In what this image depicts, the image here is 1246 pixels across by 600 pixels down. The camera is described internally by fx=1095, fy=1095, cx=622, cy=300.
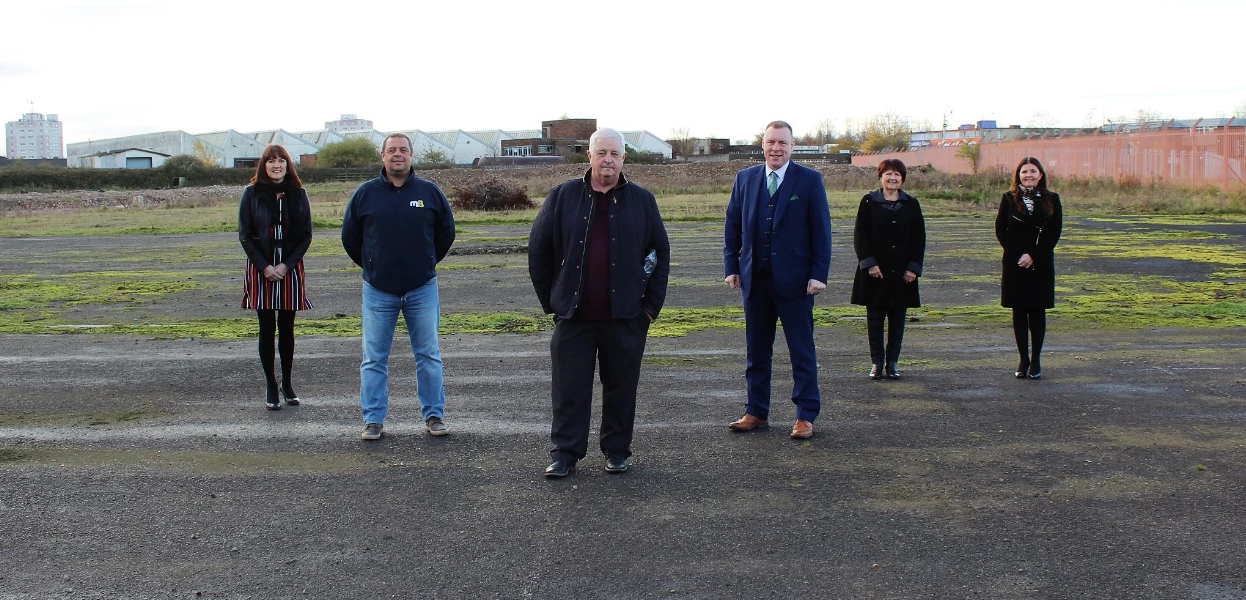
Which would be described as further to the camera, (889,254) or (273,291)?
(889,254)

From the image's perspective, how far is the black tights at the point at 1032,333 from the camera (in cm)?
870

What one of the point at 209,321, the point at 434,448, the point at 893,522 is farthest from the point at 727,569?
the point at 209,321

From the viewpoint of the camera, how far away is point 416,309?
23.5 feet

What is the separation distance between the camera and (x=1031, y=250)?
901 centimetres

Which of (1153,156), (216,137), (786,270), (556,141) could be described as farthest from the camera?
(216,137)

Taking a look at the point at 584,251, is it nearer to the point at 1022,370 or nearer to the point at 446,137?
the point at 1022,370

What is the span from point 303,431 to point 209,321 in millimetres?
6362

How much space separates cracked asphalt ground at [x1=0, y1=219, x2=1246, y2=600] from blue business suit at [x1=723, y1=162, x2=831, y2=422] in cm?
36

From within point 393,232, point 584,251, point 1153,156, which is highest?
Answer: point 1153,156

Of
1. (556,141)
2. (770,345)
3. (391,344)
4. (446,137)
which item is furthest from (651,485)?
(446,137)

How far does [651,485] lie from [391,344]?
2221 mm

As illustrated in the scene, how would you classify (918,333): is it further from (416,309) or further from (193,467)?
(193,467)

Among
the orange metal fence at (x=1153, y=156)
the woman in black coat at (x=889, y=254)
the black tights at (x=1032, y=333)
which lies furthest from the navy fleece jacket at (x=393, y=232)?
the orange metal fence at (x=1153, y=156)

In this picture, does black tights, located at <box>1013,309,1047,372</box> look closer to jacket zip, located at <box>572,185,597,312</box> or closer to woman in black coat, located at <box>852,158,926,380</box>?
woman in black coat, located at <box>852,158,926,380</box>
